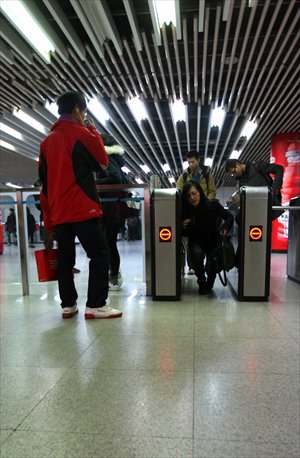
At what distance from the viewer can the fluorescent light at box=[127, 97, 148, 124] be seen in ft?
20.9

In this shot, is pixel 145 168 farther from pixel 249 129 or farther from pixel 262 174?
pixel 262 174

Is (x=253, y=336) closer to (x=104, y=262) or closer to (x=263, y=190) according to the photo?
(x=104, y=262)

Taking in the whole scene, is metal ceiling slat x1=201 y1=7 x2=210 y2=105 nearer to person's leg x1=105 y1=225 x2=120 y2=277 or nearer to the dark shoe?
person's leg x1=105 y1=225 x2=120 y2=277

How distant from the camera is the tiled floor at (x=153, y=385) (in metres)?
1.01

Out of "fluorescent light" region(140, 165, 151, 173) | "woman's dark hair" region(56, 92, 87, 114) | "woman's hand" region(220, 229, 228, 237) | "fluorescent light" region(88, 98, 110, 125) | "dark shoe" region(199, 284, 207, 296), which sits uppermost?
"fluorescent light" region(88, 98, 110, 125)

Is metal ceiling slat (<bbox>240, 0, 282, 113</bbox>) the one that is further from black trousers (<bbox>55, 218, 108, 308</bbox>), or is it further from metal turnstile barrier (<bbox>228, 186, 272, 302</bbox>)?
black trousers (<bbox>55, 218, 108, 308</bbox>)

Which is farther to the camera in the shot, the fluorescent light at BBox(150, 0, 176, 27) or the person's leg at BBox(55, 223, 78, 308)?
the fluorescent light at BBox(150, 0, 176, 27)

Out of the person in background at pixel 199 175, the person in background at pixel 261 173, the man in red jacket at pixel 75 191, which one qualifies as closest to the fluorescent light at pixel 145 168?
Result: the person in background at pixel 199 175

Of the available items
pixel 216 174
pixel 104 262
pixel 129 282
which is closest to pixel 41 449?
pixel 104 262

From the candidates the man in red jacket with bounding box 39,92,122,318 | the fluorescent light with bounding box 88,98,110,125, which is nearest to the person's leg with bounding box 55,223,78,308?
the man in red jacket with bounding box 39,92,122,318

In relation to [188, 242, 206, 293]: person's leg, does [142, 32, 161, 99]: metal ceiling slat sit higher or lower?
higher

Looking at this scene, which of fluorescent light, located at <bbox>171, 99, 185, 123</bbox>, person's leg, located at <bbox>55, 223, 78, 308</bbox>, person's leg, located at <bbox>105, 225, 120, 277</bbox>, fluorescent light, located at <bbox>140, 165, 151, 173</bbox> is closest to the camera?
person's leg, located at <bbox>55, 223, 78, 308</bbox>

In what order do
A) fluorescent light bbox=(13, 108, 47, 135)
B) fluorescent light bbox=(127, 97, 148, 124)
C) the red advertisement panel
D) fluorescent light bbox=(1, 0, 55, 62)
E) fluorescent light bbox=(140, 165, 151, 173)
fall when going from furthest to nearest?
fluorescent light bbox=(140, 165, 151, 173) → the red advertisement panel → fluorescent light bbox=(13, 108, 47, 135) → fluorescent light bbox=(127, 97, 148, 124) → fluorescent light bbox=(1, 0, 55, 62)

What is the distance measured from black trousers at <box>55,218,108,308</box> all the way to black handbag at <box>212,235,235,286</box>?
119 centimetres
